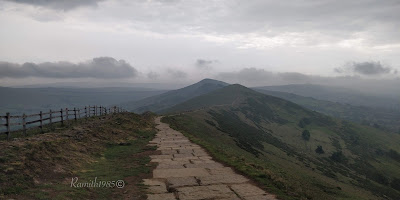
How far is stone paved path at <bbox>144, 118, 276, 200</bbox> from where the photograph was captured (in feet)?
30.3

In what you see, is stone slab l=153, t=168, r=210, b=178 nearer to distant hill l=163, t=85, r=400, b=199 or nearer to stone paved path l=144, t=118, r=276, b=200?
stone paved path l=144, t=118, r=276, b=200

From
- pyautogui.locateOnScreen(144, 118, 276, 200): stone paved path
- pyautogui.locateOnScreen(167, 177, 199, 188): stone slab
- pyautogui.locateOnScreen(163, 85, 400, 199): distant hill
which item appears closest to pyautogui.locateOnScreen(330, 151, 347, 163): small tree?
pyautogui.locateOnScreen(163, 85, 400, 199): distant hill

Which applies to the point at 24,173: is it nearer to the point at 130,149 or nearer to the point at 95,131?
the point at 130,149

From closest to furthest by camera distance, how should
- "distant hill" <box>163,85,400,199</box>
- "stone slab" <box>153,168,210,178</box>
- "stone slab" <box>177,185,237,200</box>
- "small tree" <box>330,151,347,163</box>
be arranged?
"stone slab" <box>177,185,237,200</box> < "stone slab" <box>153,168,210,178</box> < "distant hill" <box>163,85,400,199</box> < "small tree" <box>330,151,347,163</box>

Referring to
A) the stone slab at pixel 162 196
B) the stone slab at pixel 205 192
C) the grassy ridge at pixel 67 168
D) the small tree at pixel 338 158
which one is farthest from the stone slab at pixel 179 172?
the small tree at pixel 338 158

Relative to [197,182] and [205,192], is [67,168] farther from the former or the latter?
[205,192]

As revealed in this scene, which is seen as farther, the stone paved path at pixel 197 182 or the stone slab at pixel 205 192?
the stone paved path at pixel 197 182

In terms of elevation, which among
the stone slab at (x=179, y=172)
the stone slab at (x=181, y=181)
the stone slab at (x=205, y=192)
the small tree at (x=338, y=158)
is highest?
the stone slab at (x=205, y=192)

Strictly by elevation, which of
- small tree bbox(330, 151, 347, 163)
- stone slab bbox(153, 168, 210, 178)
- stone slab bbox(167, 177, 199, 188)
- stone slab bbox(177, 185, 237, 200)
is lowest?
small tree bbox(330, 151, 347, 163)

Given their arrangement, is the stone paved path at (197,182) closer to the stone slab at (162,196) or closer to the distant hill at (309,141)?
the stone slab at (162,196)

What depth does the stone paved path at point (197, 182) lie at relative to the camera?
9234mm

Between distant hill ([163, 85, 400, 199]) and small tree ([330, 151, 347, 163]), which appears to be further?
small tree ([330, 151, 347, 163])

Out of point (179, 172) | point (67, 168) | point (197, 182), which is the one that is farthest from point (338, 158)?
point (67, 168)

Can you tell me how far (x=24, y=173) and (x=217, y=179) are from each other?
24.3 feet
